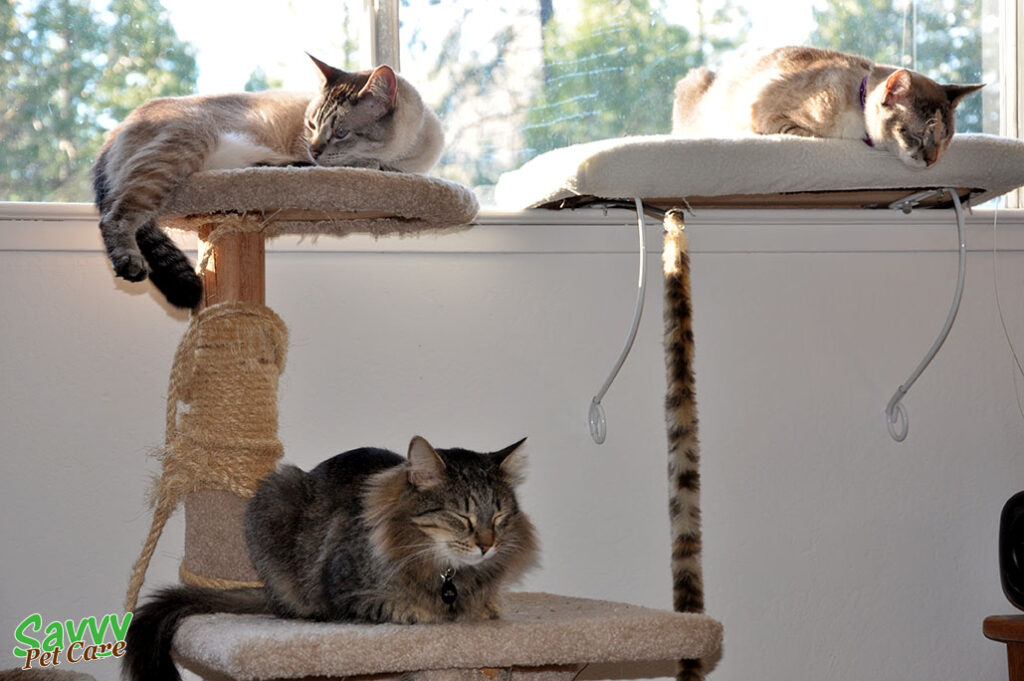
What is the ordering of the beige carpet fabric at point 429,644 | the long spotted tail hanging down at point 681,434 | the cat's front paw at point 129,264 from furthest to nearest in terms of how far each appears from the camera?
the long spotted tail hanging down at point 681,434 < the cat's front paw at point 129,264 < the beige carpet fabric at point 429,644

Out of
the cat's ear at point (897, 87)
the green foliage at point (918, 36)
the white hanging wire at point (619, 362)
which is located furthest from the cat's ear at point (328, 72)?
the green foliage at point (918, 36)

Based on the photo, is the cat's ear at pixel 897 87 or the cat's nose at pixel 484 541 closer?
the cat's nose at pixel 484 541

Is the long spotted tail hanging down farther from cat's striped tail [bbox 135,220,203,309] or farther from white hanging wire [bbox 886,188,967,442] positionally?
cat's striped tail [bbox 135,220,203,309]

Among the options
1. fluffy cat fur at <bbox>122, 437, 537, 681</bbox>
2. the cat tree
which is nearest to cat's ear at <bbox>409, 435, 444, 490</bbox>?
fluffy cat fur at <bbox>122, 437, 537, 681</bbox>

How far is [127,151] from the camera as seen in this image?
162cm

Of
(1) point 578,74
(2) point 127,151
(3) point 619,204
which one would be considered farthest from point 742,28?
(2) point 127,151

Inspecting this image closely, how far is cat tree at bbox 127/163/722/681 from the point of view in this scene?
1405 millimetres

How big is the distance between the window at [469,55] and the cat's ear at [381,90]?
1.82ft

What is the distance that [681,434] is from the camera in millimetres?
1847

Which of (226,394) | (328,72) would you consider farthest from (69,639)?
(328,72)

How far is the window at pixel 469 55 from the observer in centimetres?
225

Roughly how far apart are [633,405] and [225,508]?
87 centimetres

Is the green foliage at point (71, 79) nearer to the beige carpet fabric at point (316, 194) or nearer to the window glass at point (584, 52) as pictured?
the window glass at point (584, 52)

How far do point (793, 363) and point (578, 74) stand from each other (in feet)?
2.57
